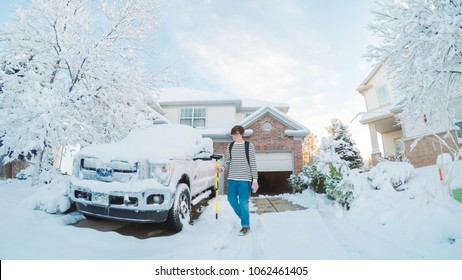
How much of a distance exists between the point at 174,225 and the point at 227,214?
1.65 m

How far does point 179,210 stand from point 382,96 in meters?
16.6

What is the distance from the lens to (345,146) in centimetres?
1673

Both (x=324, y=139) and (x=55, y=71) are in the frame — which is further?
(x=324, y=139)

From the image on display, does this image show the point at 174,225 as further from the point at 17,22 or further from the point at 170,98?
the point at 170,98

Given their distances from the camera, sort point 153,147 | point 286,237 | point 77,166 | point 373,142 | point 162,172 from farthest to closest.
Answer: point 373,142, point 153,147, point 77,166, point 162,172, point 286,237

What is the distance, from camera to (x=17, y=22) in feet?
18.8

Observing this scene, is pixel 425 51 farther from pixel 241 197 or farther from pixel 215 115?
pixel 215 115

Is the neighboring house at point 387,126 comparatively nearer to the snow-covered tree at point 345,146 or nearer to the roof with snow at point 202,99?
the snow-covered tree at point 345,146

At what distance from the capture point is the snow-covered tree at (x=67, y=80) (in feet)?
16.0

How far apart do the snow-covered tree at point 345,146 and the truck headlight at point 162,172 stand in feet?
42.5

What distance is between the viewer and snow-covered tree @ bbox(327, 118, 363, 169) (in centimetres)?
1576

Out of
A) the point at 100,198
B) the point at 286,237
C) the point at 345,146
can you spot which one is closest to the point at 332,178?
the point at 286,237

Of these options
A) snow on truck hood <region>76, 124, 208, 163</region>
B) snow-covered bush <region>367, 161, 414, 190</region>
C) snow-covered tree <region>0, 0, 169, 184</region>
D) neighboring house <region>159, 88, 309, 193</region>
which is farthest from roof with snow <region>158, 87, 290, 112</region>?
snow-covered bush <region>367, 161, 414, 190</region>
